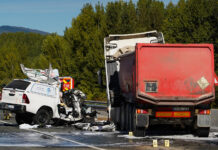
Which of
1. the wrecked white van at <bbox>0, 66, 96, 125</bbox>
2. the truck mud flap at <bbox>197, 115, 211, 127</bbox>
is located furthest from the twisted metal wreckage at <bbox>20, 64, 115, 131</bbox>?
the truck mud flap at <bbox>197, 115, 211, 127</bbox>

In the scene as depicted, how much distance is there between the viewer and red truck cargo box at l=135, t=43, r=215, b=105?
1462 centimetres

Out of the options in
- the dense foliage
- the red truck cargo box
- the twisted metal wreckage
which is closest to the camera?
the red truck cargo box

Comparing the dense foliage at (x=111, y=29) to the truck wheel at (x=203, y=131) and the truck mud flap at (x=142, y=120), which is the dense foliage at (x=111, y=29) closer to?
the truck wheel at (x=203, y=131)

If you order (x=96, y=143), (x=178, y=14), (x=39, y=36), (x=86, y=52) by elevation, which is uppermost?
(x=39, y=36)

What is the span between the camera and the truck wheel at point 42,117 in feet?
63.2

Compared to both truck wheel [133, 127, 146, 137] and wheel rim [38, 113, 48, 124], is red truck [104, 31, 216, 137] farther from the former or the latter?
wheel rim [38, 113, 48, 124]

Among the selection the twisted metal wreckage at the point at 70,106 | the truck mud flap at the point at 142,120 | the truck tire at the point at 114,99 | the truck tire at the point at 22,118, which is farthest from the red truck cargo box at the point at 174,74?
the truck tire at the point at 22,118

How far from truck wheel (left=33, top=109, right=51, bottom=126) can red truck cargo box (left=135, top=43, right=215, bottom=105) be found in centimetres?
584

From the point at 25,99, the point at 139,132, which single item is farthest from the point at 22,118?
the point at 139,132

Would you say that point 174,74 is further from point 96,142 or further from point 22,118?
point 22,118

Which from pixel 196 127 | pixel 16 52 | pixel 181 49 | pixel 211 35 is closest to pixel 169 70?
pixel 181 49

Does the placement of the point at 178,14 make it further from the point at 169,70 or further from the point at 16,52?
the point at 16,52

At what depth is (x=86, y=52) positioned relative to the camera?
162ft

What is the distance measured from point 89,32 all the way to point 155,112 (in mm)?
35019
